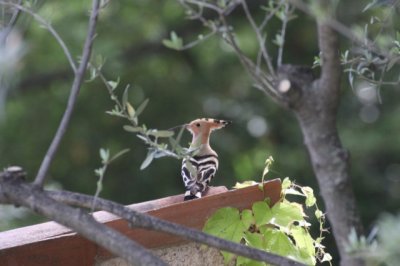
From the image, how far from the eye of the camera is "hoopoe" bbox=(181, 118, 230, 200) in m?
4.08

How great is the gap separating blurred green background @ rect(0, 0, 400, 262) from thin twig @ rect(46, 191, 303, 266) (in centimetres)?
816

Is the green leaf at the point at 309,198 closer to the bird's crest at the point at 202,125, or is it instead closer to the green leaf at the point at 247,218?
the green leaf at the point at 247,218

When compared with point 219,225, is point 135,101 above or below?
above

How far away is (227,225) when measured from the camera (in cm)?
324

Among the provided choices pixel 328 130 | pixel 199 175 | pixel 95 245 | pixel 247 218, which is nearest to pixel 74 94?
pixel 328 130

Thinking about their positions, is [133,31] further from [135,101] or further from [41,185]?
[41,185]

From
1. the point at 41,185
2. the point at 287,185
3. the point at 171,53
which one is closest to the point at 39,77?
the point at 171,53

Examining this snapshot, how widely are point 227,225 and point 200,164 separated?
5.65 feet

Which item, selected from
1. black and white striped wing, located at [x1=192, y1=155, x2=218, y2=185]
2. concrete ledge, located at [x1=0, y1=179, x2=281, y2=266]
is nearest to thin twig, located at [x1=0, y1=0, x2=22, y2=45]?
concrete ledge, located at [x1=0, y1=179, x2=281, y2=266]

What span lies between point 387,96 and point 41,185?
9.73 metres

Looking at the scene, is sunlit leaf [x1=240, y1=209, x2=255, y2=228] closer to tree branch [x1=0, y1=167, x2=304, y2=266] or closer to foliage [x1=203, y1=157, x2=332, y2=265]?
foliage [x1=203, y1=157, x2=332, y2=265]

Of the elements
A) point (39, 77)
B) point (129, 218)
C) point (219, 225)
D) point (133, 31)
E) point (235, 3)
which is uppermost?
point (133, 31)

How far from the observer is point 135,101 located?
1183 centimetres

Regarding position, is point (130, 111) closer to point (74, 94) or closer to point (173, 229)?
point (74, 94)
